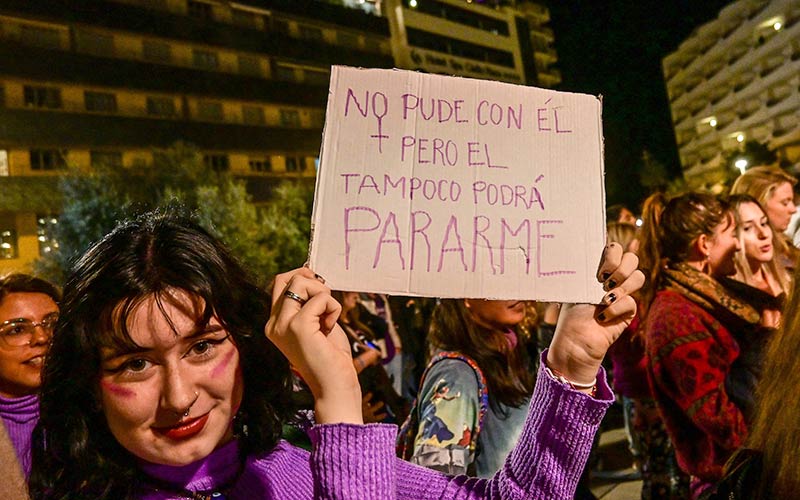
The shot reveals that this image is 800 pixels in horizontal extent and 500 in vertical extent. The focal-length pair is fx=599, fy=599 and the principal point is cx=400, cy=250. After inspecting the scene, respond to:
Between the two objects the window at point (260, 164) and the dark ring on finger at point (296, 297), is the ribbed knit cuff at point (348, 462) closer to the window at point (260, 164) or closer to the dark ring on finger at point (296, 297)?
the dark ring on finger at point (296, 297)

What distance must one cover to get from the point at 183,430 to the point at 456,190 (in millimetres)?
848

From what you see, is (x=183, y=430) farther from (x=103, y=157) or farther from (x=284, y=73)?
(x=284, y=73)

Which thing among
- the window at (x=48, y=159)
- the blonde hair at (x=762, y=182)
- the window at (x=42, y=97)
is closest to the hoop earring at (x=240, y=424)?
the blonde hair at (x=762, y=182)

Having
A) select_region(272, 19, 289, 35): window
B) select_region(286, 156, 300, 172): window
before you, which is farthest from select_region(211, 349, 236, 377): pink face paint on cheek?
select_region(272, 19, 289, 35): window

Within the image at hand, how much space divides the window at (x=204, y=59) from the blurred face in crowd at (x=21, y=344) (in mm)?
44070

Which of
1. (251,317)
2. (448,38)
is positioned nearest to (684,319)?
(251,317)

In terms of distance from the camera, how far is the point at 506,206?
59.6 inches

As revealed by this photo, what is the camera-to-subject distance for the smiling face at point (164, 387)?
1.29m

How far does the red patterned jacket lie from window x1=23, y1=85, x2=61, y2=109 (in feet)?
127

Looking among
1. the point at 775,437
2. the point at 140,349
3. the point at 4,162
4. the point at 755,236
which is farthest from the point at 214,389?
the point at 4,162

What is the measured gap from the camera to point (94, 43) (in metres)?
37.2

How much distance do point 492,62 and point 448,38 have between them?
6.48 meters

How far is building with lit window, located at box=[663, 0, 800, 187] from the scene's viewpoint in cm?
4944

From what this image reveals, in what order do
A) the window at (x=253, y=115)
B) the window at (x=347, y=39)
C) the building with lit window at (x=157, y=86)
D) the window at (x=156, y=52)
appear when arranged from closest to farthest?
the building with lit window at (x=157, y=86) < the window at (x=156, y=52) < the window at (x=253, y=115) < the window at (x=347, y=39)
